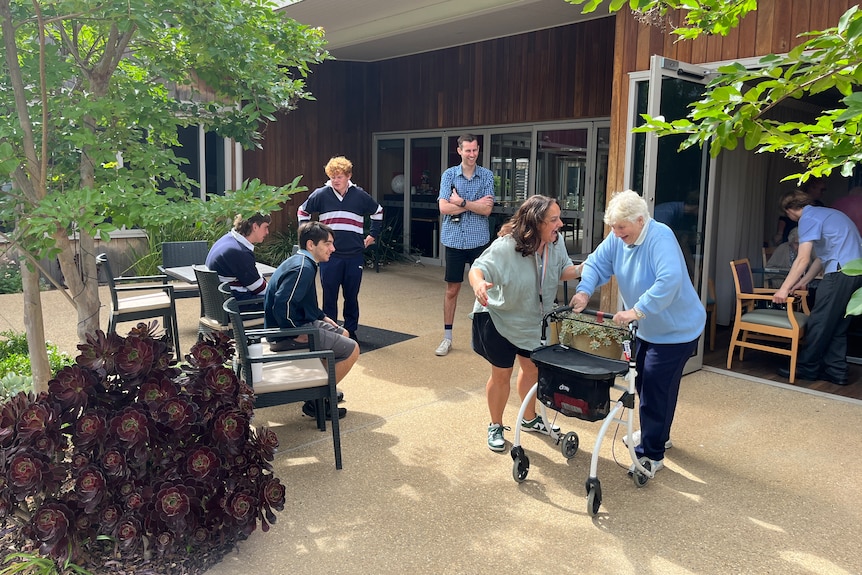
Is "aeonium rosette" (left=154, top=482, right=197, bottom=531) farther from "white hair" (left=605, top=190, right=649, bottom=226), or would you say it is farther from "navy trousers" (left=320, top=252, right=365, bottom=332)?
"navy trousers" (left=320, top=252, right=365, bottom=332)

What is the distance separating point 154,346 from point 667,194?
3870 mm

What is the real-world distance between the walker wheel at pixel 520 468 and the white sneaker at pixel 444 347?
2473mm

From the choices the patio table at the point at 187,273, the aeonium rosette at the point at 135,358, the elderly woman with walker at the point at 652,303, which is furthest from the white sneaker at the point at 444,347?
the aeonium rosette at the point at 135,358

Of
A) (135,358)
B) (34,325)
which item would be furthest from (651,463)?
(34,325)

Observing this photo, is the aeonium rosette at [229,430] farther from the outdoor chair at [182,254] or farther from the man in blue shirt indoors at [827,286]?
the man in blue shirt indoors at [827,286]

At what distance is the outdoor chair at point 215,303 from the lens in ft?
15.1

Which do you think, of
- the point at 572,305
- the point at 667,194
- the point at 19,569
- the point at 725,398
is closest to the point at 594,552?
the point at 572,305

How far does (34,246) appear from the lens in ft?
9.47

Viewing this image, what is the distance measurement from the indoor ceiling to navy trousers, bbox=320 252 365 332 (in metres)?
3.02

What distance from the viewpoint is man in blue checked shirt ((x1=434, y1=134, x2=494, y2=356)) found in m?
5.93

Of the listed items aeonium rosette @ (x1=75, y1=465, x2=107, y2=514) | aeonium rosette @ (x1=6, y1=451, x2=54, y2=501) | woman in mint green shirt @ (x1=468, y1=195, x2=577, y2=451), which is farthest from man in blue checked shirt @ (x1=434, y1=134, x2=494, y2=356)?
aeonium rosette @ (x1=6, y1=451, x2=54, y2=501)

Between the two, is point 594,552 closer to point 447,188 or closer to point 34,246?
point 34,246

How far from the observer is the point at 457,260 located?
19.8ft

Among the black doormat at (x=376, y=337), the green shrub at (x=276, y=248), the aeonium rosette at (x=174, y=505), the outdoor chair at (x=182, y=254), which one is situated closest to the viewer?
the aeonium rosette at (x=174, y=505)
